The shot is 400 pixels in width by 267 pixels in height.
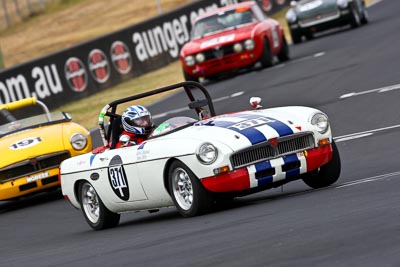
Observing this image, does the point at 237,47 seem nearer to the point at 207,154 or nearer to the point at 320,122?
the point at 320,122

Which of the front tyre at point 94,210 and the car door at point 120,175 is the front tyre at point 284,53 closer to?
the front tyre at point 94,210

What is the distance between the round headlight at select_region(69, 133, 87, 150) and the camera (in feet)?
51.3

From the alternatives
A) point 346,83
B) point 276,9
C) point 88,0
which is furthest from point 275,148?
point 88,0

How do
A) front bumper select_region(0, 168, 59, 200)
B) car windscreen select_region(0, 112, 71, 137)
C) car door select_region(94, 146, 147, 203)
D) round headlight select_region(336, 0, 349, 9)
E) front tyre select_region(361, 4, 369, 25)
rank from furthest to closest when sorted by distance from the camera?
front tyre select_region(361, 4, 369, 25) → round headlight select_region(336, 0, 349, 9) → car windscreen select_region(0, 112, 71, 137) → front bumper select_region(0, 168, 59, 200) → car door select_region(94, 146, 147, 203)

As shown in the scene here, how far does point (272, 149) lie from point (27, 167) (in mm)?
5619

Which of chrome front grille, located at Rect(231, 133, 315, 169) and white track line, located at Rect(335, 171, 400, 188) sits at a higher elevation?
chrome front grille, located at Rect(231, 133, 315, 169)

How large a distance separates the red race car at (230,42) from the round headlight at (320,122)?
47.1ft

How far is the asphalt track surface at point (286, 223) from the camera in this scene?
759 centimetres

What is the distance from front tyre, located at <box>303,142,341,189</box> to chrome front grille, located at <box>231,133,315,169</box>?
1.33 ft

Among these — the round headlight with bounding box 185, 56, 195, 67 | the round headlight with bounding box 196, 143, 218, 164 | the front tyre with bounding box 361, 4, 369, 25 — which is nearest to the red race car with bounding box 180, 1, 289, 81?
the round headlight with bounding box 185, 56, 195, 67

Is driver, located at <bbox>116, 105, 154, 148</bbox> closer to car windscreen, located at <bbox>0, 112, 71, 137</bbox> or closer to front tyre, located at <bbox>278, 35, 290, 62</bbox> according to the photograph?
car windscreen, located at <bbox>0, 112, 71, 137</bbox>

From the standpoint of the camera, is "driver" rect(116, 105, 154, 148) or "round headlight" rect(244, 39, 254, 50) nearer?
"driver" rect(116, 105, 154, 148)

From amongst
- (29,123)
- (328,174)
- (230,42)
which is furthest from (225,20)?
(328,174)

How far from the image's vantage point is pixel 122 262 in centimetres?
870
